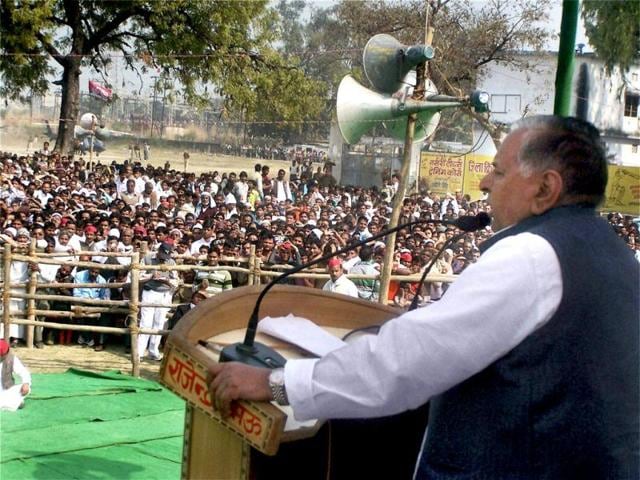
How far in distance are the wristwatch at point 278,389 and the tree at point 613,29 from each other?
2674 millimetres

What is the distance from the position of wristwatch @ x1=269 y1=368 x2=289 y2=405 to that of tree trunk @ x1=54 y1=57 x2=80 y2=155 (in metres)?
22.1

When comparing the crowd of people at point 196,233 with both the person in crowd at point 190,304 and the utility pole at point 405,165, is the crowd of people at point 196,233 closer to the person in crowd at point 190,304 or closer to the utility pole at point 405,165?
the person in crowd at point 190,304

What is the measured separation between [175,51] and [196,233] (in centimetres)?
1174

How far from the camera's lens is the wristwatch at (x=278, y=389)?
1539 millimetres

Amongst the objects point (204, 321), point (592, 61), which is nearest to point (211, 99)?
point (592, 61)

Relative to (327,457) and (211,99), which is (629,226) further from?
(211,99)

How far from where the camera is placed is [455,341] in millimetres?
1402

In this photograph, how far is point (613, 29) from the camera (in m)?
4.14

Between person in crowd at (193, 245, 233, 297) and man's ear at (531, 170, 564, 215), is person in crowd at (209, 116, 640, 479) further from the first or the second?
person in crowd at (193, 245, 233, 297)

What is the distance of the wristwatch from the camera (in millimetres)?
1539

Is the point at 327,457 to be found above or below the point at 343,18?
below

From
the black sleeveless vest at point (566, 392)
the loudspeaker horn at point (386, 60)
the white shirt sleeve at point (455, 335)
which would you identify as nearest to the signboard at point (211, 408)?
the white shirt sleeve at point (455, 335)

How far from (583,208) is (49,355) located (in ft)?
28.0

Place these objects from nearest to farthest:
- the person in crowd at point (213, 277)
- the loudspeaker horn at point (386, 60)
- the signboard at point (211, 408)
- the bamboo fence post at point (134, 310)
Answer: the signboard at point (211, 408)
the loudspeaker horn at point (386, 60)
the bamboo fence post at point (134, 310)
the person in crowd at point (213, 277)
